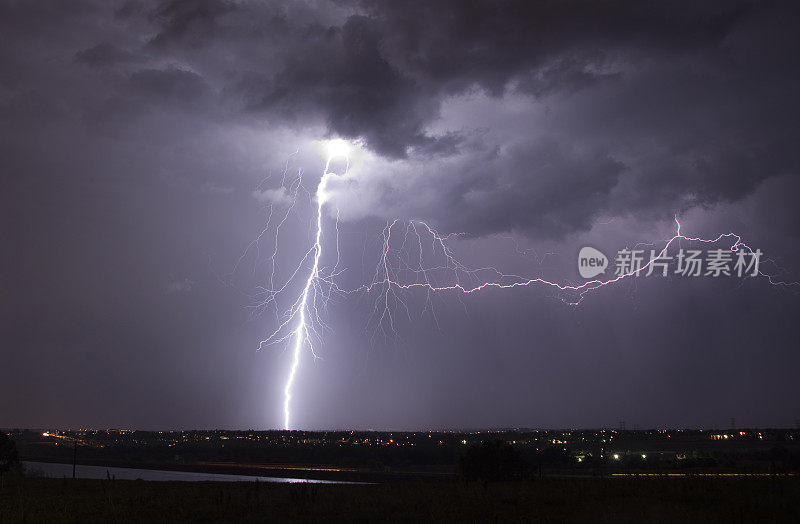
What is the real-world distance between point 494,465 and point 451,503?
9.29m

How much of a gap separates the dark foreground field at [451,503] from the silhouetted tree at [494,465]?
3522mm

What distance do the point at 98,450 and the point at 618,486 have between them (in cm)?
7717

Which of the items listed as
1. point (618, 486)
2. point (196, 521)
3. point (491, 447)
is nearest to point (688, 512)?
point (618, 486)

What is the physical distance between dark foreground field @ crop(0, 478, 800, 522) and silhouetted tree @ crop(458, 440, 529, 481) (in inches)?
139

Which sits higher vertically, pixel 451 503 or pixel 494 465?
pixel 494 465

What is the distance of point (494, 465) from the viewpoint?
2581 cm

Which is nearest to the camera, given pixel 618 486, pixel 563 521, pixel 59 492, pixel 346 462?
pixel 563 521

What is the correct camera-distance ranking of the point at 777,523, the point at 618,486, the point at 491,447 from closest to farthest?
the point at 777,523, the point at 618,486, the point at 491,447

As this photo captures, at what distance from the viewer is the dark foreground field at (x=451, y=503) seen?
14.5m

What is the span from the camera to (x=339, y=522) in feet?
47.0

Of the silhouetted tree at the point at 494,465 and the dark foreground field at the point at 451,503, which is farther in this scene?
the silhouetted tree at the point at 494,465

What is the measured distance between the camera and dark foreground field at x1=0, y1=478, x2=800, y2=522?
1452cm

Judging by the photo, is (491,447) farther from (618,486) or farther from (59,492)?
(59,492)

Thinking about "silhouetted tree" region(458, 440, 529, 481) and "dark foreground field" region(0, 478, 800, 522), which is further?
"silhouetted tree" region(458, 440, 529, 481)
